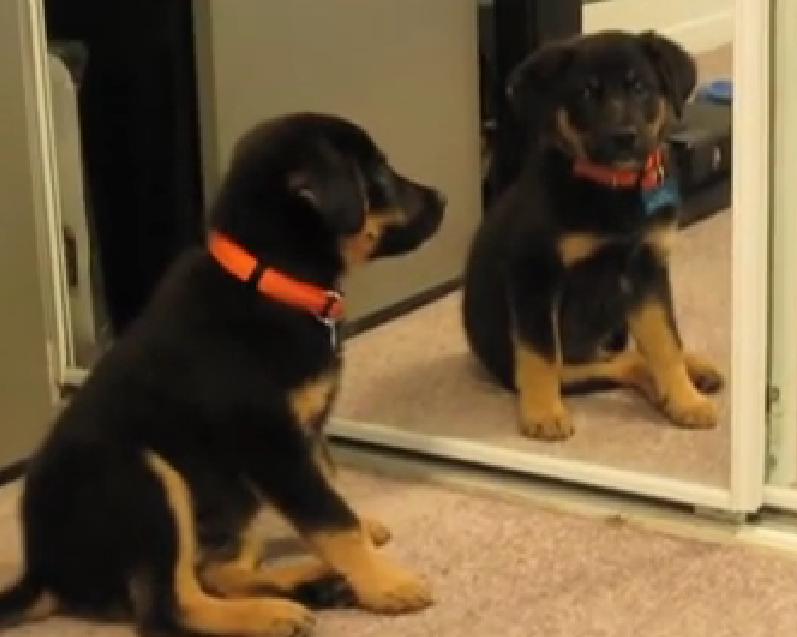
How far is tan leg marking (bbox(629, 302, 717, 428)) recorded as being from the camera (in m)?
2.19

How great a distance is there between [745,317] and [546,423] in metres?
0.36

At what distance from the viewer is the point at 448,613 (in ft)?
5.73

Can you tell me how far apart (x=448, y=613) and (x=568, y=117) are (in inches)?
28.6

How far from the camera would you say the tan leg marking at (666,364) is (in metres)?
2.19

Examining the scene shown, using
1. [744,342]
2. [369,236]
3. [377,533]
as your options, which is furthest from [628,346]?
[369,236]

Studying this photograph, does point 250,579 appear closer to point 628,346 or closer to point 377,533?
point 377,533

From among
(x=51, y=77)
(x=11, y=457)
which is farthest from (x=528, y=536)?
(x=51, y=77)

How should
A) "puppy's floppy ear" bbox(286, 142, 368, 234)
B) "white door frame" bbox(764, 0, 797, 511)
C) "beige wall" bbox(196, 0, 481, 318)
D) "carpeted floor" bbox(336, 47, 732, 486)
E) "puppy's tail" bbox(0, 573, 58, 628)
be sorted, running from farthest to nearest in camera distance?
1. "beige wall" bbox(196, 0, 481, 318)
2. "carpeted floor" bbox(336, 47, 732, 486)
3. "white door frame" bbox(764, 0, 797, 511)
4. "puppy's tail" bbox(0, 573, 58, 628)
5. "puppy's floppy ear" bbox(286, 142, 368, 234)

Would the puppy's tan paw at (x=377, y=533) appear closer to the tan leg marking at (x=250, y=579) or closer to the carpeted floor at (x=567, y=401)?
the tan leg marking at (x=250, y=579)

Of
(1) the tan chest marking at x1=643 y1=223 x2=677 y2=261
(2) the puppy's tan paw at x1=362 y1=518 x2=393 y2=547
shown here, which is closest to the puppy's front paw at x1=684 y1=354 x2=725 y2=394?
(1) the tan chest marking at x1=643 y1=223 x2=677 y2=261

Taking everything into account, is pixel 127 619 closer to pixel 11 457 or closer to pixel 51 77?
pixel 11 457

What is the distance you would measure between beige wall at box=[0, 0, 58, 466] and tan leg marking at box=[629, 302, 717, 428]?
83 cm

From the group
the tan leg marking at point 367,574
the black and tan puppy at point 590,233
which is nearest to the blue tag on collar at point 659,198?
the black and tan puppy at point 590,233

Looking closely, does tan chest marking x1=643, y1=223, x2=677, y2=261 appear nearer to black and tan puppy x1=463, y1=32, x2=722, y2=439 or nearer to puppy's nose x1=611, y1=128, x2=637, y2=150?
black and tan puppy x1=463, y1=32, x2=722, y2=439
